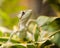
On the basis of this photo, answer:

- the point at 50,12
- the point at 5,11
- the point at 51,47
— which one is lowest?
the point at 51,47

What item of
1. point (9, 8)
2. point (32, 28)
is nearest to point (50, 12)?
point (32, 28)

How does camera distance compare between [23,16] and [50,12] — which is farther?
[50,12]

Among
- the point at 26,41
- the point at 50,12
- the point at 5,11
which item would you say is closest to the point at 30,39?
the point at 26,41

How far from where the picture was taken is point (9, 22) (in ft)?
3.14

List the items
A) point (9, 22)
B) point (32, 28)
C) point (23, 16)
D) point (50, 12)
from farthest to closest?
point (9, 22) → point (50, 12) → point (32, 28) → point (23, 16)

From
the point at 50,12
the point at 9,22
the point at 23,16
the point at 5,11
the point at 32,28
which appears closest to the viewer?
the point at 23,16

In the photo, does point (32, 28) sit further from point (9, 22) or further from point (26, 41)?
point (9, 22)

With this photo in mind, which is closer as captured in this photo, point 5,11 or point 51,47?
point 51,47

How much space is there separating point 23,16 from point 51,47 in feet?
0.36

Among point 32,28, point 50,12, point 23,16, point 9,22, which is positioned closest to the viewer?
point 23,16

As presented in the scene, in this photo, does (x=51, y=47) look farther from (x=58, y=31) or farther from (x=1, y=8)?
(x=1, y=8)

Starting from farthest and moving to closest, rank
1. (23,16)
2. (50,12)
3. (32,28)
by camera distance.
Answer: (50,12), (32,28), (23,16)

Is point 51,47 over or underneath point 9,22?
underneath

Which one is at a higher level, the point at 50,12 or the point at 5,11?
the point at 5,11
